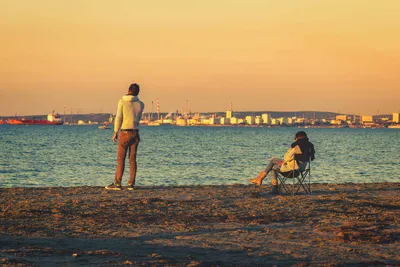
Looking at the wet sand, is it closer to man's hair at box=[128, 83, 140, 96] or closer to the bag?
the bag

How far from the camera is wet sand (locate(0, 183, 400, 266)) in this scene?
309 inches

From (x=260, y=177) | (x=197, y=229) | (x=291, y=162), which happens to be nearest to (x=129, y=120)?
(x=260, y=177)

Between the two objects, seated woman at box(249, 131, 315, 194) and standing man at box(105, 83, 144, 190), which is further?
standing man at box(105, 83, 144, 190)

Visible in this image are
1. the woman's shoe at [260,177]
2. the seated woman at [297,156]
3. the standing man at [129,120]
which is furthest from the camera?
the woman's shoe at [260,177]

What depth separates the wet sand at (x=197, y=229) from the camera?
786cm

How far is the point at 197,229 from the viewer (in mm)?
9953

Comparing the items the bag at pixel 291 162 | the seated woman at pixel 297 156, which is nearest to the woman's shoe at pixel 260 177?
the seated woman at pixel 297 156

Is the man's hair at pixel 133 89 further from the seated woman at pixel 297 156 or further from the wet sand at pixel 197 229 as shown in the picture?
the seated woman at pixel 297 156

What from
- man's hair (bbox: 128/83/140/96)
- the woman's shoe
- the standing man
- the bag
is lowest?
the woman's shoe

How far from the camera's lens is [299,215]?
1149cm

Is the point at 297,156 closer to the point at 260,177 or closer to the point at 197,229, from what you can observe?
the point at 260,177

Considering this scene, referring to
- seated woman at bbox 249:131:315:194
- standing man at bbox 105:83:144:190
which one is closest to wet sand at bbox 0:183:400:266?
seated woman at bbox 249:131:315:194

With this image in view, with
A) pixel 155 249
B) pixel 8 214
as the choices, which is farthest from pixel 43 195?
pixel 155 249

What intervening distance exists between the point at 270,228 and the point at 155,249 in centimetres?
228
